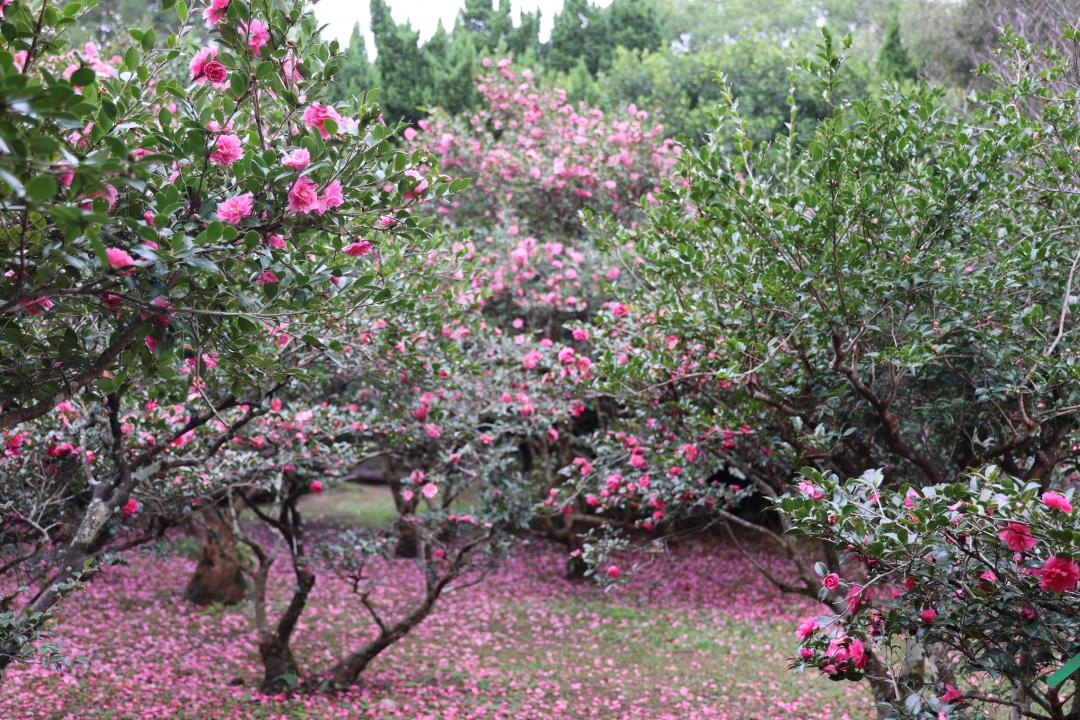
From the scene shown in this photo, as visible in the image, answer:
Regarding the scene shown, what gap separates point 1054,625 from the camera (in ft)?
7.90

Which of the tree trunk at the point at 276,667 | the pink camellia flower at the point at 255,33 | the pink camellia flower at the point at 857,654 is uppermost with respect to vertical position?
the pink camellia flower at the point at 255,33

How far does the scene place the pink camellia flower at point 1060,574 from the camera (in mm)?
2174

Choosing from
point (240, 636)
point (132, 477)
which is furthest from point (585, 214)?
point (240, 636)

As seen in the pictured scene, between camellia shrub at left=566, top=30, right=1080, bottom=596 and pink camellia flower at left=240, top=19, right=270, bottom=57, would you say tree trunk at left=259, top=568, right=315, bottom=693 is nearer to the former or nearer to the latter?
camellia shrub at left=566, top=30, right=1080, bottom=596

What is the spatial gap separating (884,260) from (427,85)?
12.8 meters

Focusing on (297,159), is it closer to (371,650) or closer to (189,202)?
(189,202)

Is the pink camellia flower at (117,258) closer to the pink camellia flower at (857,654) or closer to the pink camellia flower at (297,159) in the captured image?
the pink camellia flower at (297,159)

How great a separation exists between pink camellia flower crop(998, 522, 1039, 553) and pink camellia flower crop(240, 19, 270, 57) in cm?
257

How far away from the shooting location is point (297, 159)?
2.46 m

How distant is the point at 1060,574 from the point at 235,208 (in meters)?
2.42

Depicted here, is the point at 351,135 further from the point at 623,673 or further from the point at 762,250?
the point at 623,673

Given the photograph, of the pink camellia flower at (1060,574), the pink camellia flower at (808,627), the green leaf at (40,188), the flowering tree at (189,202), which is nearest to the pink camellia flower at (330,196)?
the flowering tree at (189,202)

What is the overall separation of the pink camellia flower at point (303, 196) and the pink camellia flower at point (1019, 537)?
2.14 meters

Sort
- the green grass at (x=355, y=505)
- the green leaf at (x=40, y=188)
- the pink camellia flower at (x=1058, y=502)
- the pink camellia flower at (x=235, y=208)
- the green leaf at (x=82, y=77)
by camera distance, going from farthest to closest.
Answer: the green grass at (x=355, y=505)
the pink camellia flower at (x=235, y=208)
the pink camellia flower at (x=1058, y=502)
the green leaf at (x=82, y=77)
the green leaf at (x=40, y=188)
